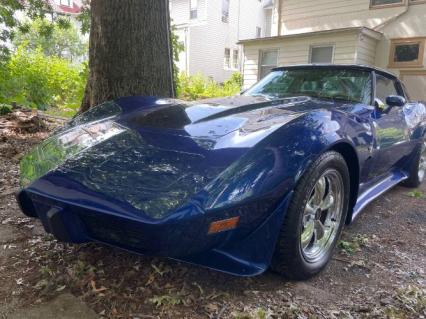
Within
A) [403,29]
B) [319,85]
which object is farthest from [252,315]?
[403,29]

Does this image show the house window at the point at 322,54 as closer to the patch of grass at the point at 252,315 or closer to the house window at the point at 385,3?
the house window at the point at 385,3

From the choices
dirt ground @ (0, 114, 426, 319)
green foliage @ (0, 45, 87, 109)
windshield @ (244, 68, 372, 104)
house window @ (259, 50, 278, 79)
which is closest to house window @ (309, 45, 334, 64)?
house window @ (259, 50, 278, 79)

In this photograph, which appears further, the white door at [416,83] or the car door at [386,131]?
the white door at [416,83]

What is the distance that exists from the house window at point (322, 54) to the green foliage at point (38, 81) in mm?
6028

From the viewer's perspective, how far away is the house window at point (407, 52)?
9031 millimetres

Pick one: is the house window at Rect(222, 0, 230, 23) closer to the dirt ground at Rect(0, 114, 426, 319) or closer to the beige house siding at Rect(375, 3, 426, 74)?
the beige house siding at Rect(375, 3, 426, 74)

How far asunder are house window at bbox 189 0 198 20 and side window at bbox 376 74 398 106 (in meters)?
17.8

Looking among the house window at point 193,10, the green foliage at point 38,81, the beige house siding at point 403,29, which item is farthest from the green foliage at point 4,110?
the house window at point 193,10

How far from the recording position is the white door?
8984mm

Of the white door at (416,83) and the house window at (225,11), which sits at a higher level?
the house window at (225,11)

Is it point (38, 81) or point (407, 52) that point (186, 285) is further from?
point (407, 52)

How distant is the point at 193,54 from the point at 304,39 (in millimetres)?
10869

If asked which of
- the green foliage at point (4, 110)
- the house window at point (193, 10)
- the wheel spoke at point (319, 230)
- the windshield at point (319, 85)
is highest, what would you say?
the house window at point (193, 10)

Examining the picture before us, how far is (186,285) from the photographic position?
1.95m
